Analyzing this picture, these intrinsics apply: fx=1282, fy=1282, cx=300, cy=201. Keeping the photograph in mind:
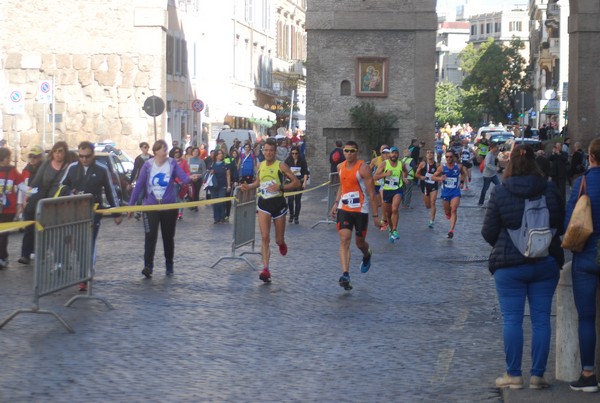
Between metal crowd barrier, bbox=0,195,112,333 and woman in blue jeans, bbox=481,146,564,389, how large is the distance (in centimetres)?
394

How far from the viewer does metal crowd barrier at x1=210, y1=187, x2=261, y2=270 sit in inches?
648

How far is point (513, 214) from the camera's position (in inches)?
317

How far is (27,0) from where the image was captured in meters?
46.3

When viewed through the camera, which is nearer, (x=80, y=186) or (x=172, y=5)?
Result: (x=80, y=186)

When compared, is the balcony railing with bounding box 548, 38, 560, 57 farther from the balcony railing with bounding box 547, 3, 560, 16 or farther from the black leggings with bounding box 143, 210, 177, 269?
the black leggings with bounding box 143, 210, 177, 269

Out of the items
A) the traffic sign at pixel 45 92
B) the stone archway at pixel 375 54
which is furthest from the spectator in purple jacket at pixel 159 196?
the stone archway at pixel 375 54

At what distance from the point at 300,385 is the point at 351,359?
1.05 metres

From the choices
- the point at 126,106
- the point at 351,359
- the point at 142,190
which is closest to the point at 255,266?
the point at 142,190

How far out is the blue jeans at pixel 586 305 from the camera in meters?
7.94

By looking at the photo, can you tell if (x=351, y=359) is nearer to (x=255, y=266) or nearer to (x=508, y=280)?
(x=508, y=280)

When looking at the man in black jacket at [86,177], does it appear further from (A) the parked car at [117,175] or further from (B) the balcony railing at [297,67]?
(B) the balcony railing at [297,67]

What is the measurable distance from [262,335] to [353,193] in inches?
160

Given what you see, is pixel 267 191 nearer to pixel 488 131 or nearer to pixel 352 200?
pixel 352 200

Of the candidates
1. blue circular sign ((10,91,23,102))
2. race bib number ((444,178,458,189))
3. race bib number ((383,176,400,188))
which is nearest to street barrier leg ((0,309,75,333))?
race bib number ((383,176,400,188))
